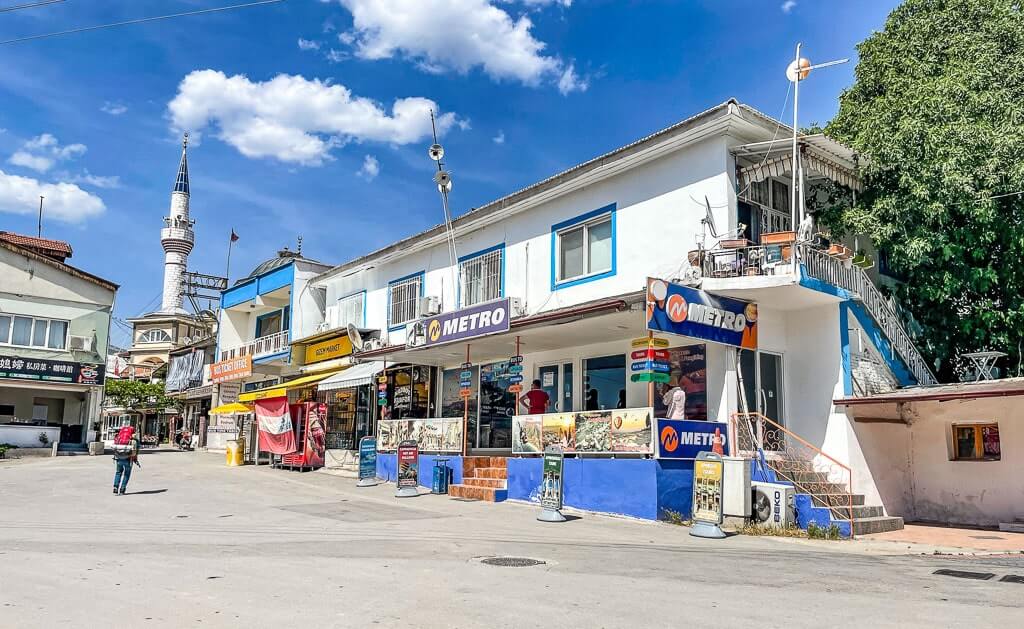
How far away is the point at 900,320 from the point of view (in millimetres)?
17203

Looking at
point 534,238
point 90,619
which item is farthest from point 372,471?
point 90,619

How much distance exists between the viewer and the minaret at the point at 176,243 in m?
70.3

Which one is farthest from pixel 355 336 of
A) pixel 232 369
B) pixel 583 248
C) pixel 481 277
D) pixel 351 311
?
pixel 232 369

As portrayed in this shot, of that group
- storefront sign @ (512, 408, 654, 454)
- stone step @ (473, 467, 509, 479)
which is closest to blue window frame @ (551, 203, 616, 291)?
storefront sign @ (512, 408, 654, 454)

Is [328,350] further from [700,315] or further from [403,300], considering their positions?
[700,315]

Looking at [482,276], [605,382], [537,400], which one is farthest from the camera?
[482,276]

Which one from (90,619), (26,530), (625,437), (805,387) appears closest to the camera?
(90,619)

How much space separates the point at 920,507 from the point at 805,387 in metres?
3.56

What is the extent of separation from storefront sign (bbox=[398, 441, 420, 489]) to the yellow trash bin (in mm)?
10633

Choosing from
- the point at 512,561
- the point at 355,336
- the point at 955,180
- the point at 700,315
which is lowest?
the point at 512,561

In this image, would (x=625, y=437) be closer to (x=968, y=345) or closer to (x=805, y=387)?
(x=805, y=387)

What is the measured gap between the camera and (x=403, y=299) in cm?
2384

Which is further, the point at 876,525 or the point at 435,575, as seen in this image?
the point at 876,525

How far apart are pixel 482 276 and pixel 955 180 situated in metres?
11.1
